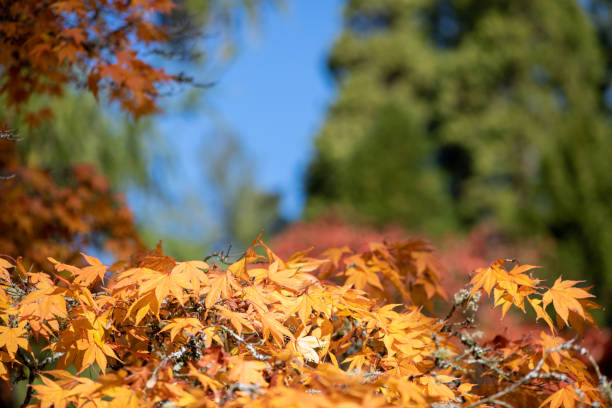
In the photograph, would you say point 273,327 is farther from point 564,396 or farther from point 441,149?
point 441,149

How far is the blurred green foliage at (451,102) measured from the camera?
14.6 m

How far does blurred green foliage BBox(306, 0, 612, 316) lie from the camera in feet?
47.8

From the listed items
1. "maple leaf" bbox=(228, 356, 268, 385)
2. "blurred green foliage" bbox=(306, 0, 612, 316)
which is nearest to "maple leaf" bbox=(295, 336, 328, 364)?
"maple leaf" bbox=(228, 356, 268, 385)

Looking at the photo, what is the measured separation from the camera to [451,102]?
1822 centimetres

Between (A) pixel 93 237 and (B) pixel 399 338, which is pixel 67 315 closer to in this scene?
(B) pixel 399 338

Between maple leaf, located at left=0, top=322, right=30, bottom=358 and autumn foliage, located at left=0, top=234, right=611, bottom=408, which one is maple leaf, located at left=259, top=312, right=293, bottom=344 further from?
maple leaf, located at left=0, top=322, right=30, bottom=358

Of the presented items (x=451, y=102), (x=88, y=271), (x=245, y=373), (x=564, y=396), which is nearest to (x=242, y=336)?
(x=245, y=373)

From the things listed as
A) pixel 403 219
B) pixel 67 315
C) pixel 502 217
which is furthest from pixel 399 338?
pixel 502 217

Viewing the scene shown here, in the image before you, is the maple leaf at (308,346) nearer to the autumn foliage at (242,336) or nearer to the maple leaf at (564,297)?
the autumn foliage at (242,336)

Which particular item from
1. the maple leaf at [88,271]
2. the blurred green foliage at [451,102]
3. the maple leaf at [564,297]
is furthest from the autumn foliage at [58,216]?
the blurred green foliage at [451,102]

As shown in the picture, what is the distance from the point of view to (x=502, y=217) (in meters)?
15.1

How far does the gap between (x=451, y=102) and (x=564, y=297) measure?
17.4 meters

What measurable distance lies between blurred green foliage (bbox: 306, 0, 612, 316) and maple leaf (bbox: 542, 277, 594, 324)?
11.3m

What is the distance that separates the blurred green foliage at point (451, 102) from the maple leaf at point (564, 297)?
37.1 ft
